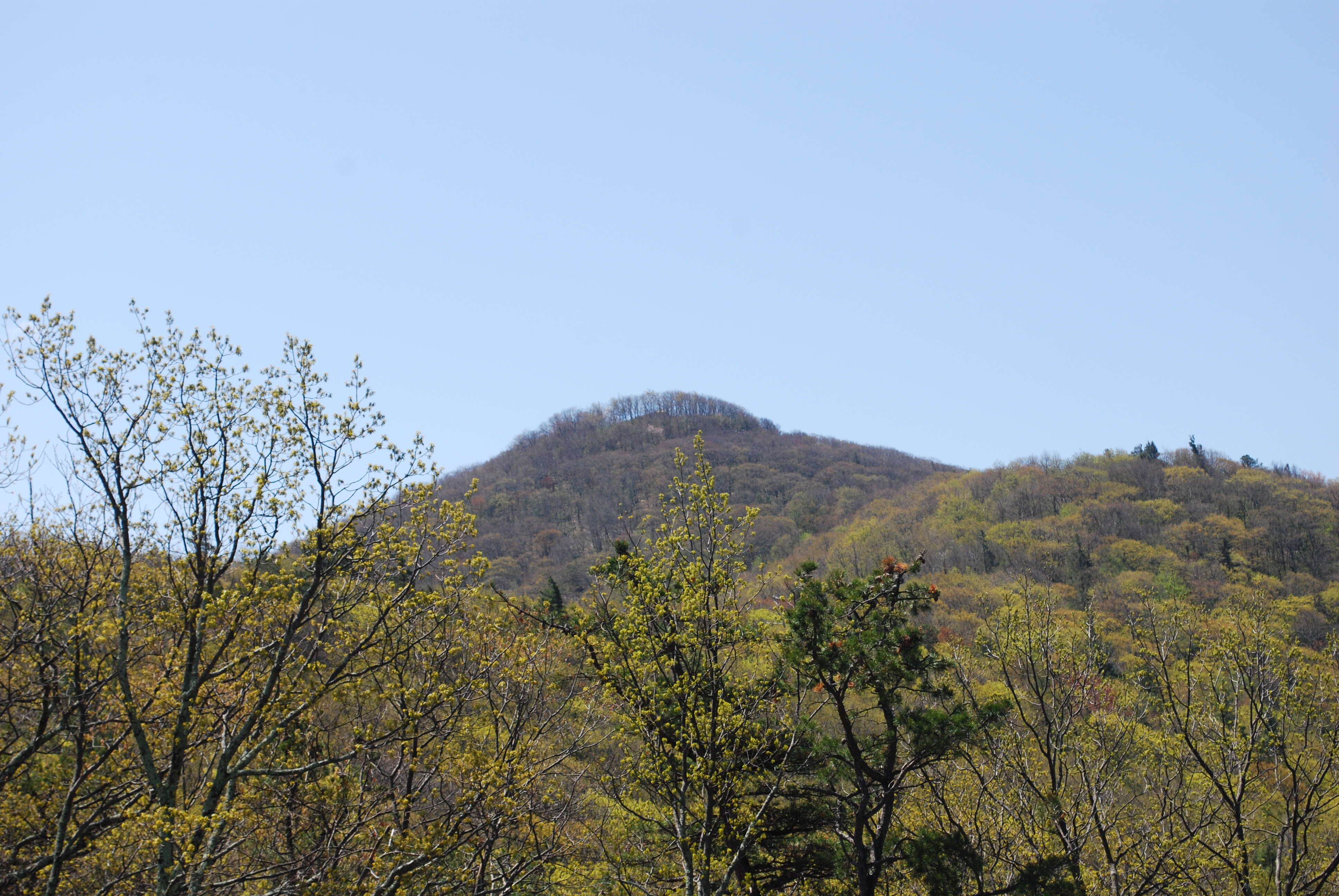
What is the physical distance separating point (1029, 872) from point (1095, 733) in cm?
335

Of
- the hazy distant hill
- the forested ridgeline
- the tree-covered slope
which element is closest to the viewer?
the forested ridgeline

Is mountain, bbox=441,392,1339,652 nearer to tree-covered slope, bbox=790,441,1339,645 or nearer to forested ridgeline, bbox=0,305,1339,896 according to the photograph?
tree-covered slope, bbox=790,441,1339,645

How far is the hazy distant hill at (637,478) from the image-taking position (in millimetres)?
92750

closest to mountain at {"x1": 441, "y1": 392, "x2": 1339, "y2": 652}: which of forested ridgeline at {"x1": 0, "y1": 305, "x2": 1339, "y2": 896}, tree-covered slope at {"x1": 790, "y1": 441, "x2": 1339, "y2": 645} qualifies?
tree-covered slope at {"x1": 790, "y1": 441, "x2": 1339, "y2": 645}

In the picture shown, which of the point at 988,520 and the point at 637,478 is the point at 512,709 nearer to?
the point at 988,520

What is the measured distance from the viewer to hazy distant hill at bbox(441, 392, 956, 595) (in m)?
92.8

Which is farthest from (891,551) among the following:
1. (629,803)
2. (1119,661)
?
(629,803)

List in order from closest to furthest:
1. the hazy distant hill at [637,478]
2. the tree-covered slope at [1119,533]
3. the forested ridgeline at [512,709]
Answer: the forested ridgeline at [512,709] → the tree-covered slope at [1119,533] → the hazy distant hill at [637,478]

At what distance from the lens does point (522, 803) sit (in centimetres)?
874

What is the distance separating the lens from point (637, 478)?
12025 cm

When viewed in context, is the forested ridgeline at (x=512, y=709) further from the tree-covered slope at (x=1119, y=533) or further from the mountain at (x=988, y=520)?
the tree-covered slope at (x=1119, y=533)

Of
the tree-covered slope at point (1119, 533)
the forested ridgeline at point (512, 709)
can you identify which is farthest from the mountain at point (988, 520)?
the forested ridgeline at point (512, 709)

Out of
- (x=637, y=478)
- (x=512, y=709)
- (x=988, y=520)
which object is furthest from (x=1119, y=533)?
(x=512, y=709)

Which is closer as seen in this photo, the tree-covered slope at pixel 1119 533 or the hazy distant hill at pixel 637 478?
the tree-covered slope at pixel 1119 533
